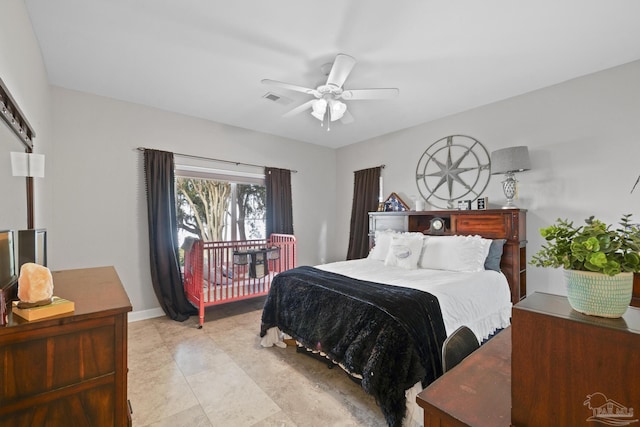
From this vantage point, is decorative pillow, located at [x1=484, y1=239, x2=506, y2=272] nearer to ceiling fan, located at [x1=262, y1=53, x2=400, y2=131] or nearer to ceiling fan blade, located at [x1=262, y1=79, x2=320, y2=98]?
ceiling fan, located at [x1=262, y1=53, x2=400, y2=131]

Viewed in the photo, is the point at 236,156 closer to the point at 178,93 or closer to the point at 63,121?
the point at 178,93

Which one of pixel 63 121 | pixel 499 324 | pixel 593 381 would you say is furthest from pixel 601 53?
pixel 63 121

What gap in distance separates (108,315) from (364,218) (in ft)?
13.0

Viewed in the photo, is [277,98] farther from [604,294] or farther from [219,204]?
[604,294]

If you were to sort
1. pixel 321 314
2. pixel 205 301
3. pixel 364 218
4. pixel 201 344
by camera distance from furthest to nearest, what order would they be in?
pixel 364 218
pixel 205 301
pixel 201 344
pixel 321 314

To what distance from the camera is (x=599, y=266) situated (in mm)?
615

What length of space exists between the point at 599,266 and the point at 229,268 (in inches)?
140

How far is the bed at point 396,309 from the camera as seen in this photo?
1.64 meters

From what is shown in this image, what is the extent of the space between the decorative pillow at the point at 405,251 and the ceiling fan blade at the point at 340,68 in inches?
70.3

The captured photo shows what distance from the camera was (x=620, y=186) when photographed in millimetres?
2535

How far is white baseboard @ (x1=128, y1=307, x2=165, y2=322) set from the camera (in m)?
3.31

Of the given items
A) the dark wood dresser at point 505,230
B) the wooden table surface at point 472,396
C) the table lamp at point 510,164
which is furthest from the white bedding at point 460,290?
the wooden table surface at point 472,396

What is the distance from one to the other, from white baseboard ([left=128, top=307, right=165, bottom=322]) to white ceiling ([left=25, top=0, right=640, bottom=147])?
8.34 ft

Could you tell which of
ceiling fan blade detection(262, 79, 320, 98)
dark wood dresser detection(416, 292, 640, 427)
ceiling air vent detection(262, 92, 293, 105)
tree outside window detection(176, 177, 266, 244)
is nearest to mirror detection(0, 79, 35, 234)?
ceiling fan blade detection(262, 79, 320, 98)
